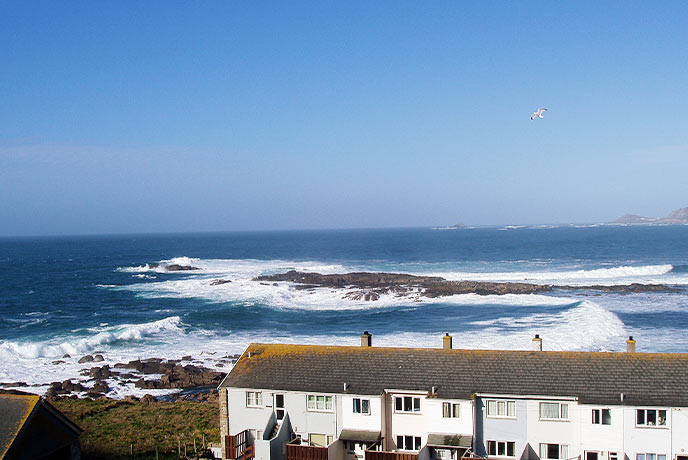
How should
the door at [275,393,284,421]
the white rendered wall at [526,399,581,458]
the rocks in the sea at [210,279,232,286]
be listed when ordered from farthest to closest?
the rocks in the sea at [210,279,232,286], the door at [275,393,284,421], the white rendered wall at [526,399,581,458]

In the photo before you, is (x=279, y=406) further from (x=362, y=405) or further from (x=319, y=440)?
(x=362, y=405)

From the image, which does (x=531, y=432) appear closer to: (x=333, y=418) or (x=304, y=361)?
(x=333, y=418)

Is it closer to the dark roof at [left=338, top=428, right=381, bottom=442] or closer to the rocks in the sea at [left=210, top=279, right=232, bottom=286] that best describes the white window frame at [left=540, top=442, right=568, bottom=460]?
the dark roof at [left=338, top=428, right=381, bottom=442]

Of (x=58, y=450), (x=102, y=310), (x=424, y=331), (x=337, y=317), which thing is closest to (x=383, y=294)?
(x=337, y=317)

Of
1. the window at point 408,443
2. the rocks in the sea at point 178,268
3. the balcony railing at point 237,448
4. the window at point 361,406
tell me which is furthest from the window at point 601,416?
the rocks in the sea at point 178,268

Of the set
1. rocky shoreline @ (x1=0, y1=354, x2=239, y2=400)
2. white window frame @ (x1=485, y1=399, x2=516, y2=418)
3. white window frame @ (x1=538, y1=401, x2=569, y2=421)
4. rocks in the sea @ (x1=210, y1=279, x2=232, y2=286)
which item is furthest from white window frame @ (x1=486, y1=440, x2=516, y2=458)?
rocks in the sea @ (x1=210, y1=279, x2=232, y2=286)

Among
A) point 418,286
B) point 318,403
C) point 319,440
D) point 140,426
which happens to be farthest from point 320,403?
point 418,286
